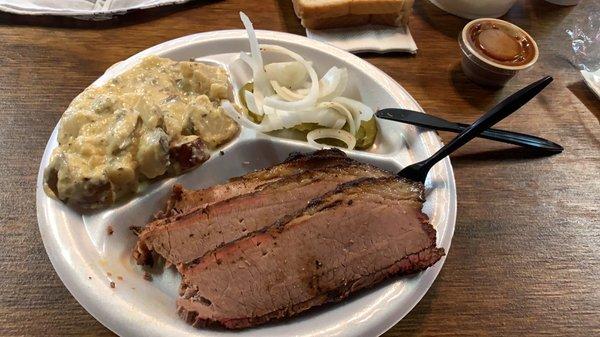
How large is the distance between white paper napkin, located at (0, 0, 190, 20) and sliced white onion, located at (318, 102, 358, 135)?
120cm

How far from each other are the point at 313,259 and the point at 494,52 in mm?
1574

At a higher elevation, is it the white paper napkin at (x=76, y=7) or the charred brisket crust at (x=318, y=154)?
the charred brisket crust at (x=318, y=154)

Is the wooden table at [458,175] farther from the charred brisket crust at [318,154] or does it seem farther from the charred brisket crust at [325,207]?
the charred brisket crust at [318,154]

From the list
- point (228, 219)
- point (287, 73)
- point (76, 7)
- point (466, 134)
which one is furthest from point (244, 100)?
point (76, 7)

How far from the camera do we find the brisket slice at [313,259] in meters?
1.45

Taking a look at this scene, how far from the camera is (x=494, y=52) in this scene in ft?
8.11

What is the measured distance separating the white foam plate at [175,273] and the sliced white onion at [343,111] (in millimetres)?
134

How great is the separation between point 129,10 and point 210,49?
635 millimetres

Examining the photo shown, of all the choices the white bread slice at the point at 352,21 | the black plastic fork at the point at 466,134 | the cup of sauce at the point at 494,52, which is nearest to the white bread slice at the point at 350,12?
the white bread slice at the point at 352,21

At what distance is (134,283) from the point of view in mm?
1550

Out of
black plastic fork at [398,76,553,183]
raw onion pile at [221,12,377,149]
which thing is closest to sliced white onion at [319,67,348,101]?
raw onion pile at [221,12,377,149]

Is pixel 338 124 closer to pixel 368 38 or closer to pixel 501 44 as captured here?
pixel 368 38

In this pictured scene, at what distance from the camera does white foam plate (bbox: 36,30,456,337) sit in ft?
4.67

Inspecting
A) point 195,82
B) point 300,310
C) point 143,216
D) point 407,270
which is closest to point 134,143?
point 143,216
